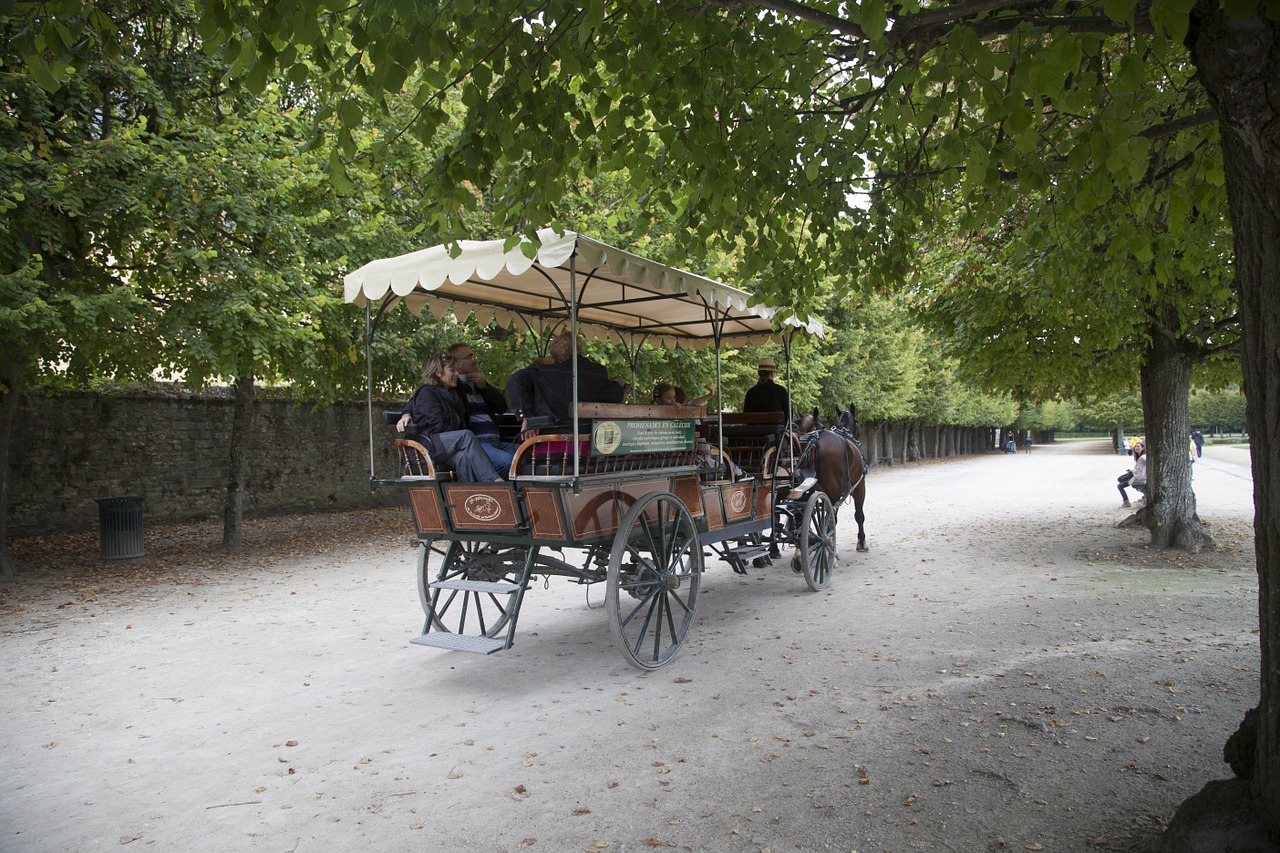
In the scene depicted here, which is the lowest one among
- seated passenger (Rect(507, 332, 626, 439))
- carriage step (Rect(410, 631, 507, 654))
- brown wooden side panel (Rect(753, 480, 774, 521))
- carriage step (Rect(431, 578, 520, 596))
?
carriage step (Rect(410, 631, 507, 654))

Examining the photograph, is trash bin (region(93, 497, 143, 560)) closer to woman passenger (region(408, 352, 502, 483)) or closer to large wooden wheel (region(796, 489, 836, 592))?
woman passenger (region(408, 352, 502, 483))

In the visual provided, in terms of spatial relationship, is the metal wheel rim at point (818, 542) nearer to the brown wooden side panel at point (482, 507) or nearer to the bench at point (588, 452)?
the bench at point (588, 452)

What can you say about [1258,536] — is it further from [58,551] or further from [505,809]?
[58,551]

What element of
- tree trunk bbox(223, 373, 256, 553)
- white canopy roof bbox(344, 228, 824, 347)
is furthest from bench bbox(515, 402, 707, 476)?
tree trunk bbox(223, 373, 256, 553)

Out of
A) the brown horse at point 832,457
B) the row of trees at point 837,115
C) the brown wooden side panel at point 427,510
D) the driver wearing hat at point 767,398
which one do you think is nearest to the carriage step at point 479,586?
the brown wooden side panel at point 427,510

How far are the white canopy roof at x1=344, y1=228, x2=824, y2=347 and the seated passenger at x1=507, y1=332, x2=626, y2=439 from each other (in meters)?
0.53

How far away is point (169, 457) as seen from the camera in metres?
15.8

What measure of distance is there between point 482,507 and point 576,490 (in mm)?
861

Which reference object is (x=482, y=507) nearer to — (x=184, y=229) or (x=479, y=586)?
(x=479, y=586)

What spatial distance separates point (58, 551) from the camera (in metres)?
12.6

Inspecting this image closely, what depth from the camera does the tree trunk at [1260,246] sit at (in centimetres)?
272

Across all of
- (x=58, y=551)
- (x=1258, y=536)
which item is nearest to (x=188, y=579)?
(x=58, y=551)

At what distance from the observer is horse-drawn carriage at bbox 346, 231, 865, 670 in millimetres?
5801

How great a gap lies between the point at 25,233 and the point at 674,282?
811 centimetres
